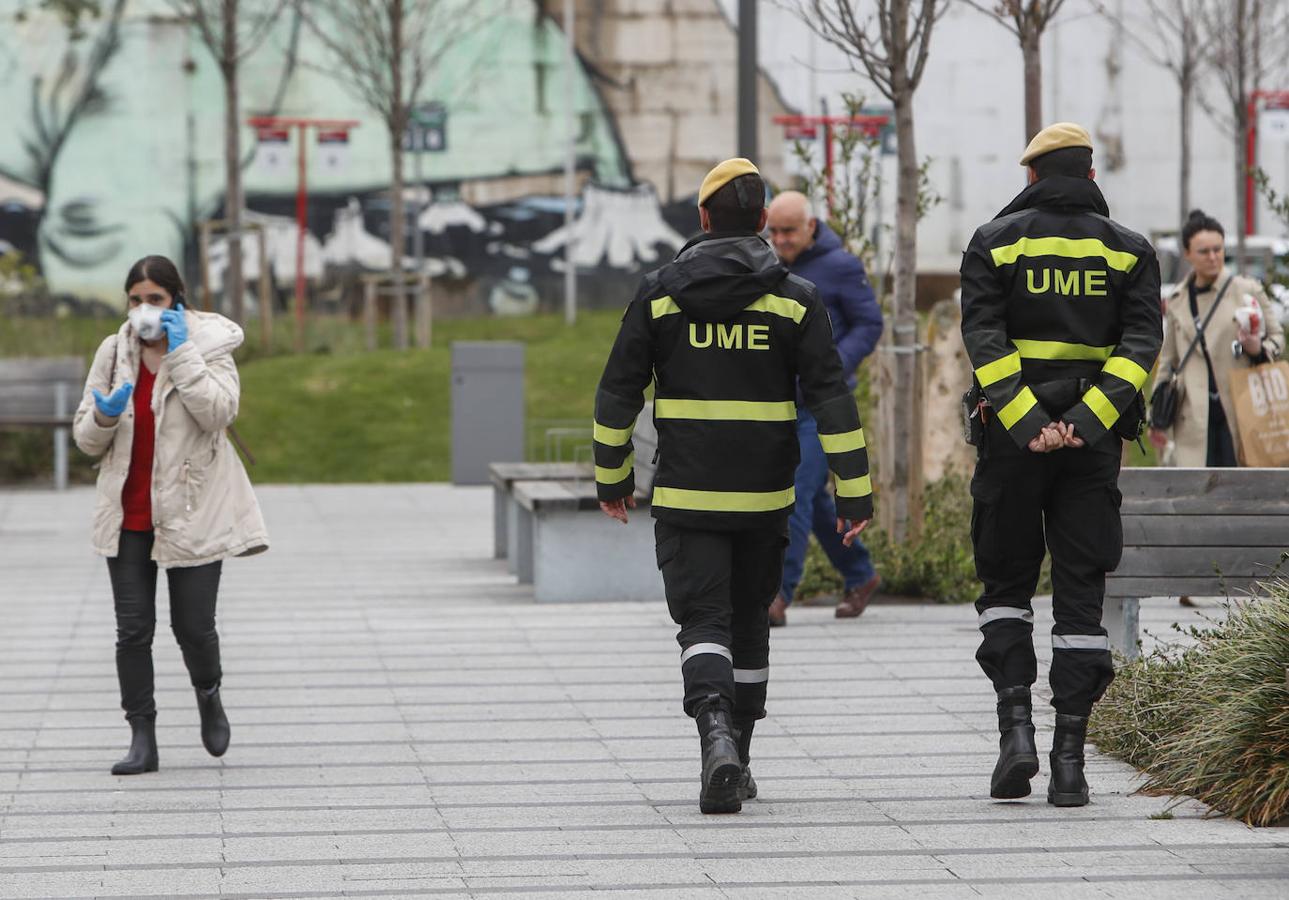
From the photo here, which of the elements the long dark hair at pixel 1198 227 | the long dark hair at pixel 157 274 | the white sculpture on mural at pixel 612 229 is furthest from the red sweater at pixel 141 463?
the white sculpture on mural at pixel 612 229

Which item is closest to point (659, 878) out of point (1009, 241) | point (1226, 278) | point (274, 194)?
point (1009, 241)

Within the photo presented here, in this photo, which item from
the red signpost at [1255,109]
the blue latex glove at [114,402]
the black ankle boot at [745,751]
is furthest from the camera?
the red signpost at [1255,109]

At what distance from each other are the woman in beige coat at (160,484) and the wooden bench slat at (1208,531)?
113 inches

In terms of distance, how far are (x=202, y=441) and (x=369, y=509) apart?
385 inches

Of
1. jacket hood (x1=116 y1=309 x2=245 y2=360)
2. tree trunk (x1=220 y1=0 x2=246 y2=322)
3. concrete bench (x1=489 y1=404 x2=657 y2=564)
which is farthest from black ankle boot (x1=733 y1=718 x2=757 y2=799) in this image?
tree trunk (x1=220 y1=0 x2=246 y2=322)

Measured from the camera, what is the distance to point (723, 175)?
618 centimetres

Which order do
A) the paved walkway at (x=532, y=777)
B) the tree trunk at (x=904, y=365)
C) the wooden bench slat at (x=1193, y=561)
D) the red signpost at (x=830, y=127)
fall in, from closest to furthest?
the paved walkway at (x=532, y=777)
the wooden bench slat at (x=1193, y=561)
the tree trunk at (x=904, y=365)
the red signpost at (x=830, y=127)

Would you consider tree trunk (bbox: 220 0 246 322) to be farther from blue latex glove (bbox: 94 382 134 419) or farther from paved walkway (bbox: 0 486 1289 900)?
blue latex glove (bbox: 94 382 134 419)

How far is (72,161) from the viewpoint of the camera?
30156 mm

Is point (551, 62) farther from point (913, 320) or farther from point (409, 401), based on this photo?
point (913, 320)

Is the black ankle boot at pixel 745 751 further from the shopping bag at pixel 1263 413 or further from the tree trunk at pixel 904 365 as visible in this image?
the tree trunk at pixel 904 365

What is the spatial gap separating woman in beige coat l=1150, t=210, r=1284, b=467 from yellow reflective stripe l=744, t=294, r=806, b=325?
14.2 feet

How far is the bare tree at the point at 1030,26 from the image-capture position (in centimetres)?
1084

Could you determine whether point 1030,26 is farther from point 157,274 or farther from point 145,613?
point 145,613
